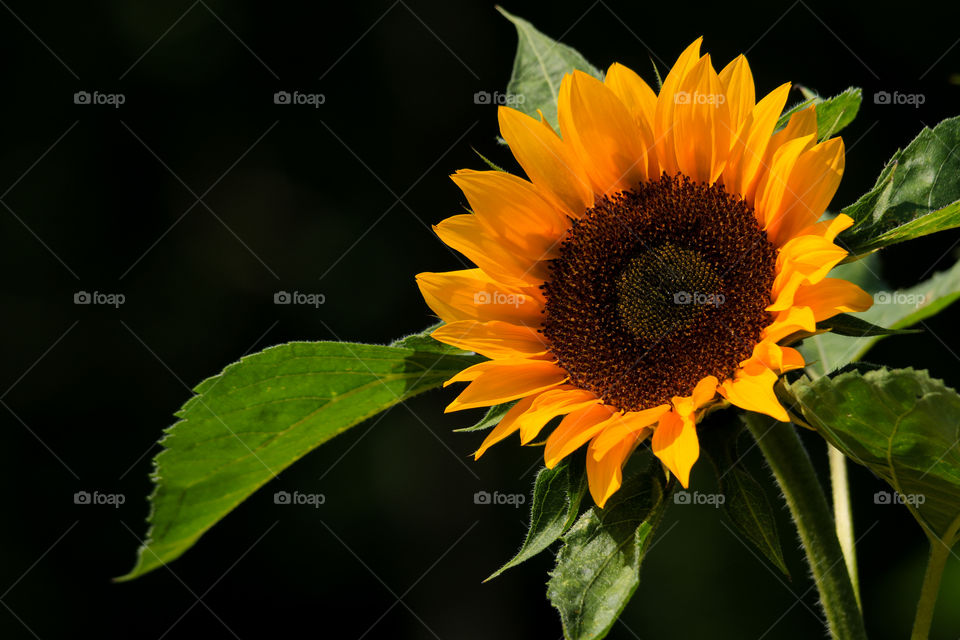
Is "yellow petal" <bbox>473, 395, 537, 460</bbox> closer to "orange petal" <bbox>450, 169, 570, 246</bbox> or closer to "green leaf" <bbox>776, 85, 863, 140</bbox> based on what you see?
"orange petal" <bbox>450, 169, 570, 246</bbox>

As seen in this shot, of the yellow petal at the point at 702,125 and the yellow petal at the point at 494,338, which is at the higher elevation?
the yellow petal at the point at 702,125

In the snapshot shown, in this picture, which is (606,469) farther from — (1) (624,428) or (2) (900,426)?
(2) (900,426)

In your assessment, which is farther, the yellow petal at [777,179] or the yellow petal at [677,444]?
the yellow petal at [777,179]

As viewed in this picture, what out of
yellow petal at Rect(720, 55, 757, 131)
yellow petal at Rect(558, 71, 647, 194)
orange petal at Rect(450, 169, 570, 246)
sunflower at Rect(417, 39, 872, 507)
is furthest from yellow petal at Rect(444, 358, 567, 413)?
yellow petal at Rect(720, 55, 757, 131)

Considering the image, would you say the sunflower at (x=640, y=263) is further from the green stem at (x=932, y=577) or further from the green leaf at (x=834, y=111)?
the green stem at (x=932, y=577)

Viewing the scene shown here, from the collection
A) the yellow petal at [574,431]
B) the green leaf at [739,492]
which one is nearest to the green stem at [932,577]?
the green leaf at [739,492]

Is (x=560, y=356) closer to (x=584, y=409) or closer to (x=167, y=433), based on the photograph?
(x=584, y=409)
